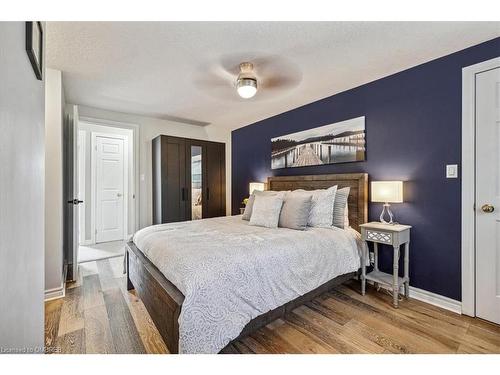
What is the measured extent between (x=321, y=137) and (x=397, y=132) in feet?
3.00

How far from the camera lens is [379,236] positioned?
2.26 meters

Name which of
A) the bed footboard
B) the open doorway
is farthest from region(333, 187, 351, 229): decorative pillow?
the open doorway

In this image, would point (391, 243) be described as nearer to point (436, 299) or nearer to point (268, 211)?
point (436, 299)

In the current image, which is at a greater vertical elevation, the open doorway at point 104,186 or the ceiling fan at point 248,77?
the ceiling fan at point 248,77

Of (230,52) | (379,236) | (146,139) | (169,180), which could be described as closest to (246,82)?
(230,52)

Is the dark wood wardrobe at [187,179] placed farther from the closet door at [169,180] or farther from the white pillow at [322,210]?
the white pillow at [322,210]

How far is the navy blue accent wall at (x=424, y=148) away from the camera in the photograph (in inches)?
82.0

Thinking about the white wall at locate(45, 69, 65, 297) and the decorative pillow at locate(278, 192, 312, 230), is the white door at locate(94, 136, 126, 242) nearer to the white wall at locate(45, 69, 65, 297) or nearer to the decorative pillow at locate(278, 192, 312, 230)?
the white wall at locate(45, 69, 65, 297)

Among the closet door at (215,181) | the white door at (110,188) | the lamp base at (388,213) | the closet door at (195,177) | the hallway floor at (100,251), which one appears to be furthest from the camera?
the white door at (110,188)

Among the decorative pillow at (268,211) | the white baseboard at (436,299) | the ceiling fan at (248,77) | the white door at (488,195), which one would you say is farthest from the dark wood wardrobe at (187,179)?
the white door at (488,195)

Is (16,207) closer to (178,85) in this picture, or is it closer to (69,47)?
(69,47)

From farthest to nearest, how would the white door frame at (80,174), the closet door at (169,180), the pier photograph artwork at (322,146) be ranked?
the white door frame at (80,174) < the closet door at (169,180) < the pier photograph artwork at (322,146)

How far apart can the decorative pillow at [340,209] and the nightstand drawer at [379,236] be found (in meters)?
0.29
